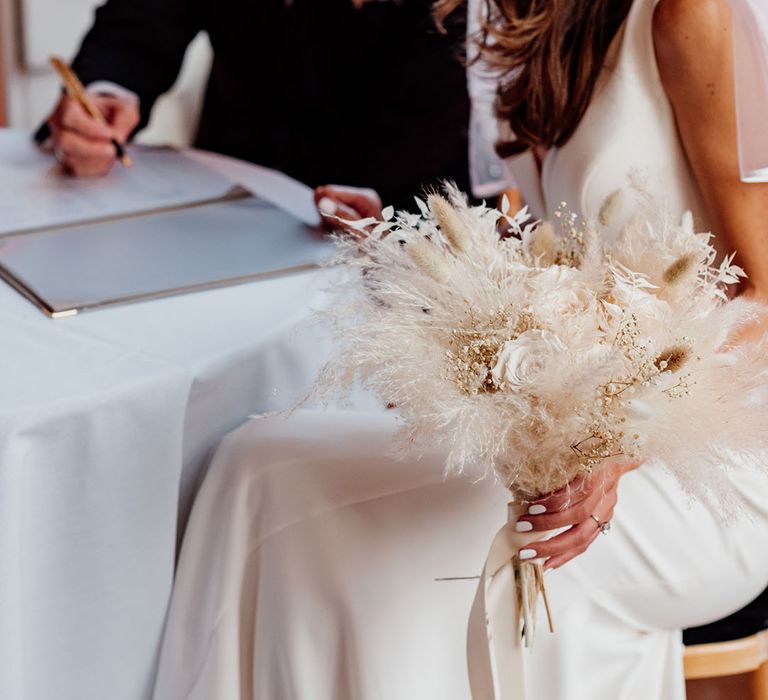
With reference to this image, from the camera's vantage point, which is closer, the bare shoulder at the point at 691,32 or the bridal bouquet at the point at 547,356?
the bridal bouquet at the point at 547,356

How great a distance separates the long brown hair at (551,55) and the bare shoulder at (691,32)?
8 cm

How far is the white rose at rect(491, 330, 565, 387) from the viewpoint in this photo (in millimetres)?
700

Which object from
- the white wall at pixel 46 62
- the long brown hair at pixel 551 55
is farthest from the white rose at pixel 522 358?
the white wall at pixel 46 62

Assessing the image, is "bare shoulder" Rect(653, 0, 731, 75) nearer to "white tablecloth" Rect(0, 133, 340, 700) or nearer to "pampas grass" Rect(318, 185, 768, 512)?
"pampas grass" Rect(318, 185, 768, 512)

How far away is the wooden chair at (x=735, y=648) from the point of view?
41.4 inches

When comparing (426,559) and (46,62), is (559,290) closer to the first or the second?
(426,559)

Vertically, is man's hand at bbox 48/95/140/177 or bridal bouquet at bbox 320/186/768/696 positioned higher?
man's hand at bbox 48/95/140/177

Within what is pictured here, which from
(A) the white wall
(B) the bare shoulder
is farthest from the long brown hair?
(A) the white wall

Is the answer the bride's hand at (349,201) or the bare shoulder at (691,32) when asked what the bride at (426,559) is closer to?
the bare shoulder at (691,32)

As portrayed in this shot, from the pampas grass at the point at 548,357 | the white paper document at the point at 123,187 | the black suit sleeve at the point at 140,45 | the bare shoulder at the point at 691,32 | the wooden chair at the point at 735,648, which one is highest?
the black suit sleeve at the point at 140,45

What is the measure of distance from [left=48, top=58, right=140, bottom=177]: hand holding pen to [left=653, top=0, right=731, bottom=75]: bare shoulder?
2.58ft

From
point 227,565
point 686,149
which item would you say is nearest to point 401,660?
point 227,565

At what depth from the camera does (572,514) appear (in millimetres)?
804

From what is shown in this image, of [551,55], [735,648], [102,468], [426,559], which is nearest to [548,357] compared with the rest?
[426,559]
